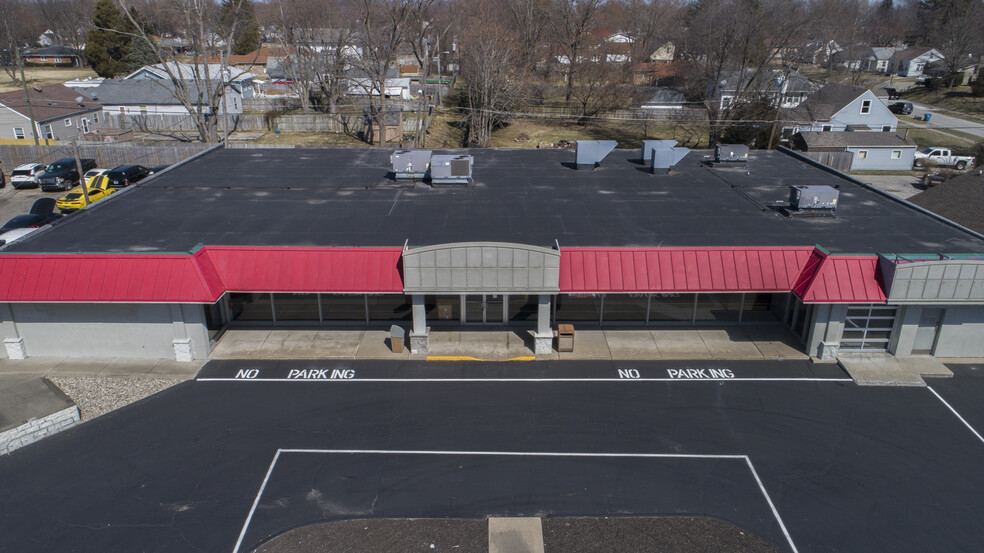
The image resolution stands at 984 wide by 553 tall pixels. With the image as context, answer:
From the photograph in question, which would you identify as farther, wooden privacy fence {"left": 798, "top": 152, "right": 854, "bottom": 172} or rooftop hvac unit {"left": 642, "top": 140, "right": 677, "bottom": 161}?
wooden privacy fence {"left": 798, "top": 152, "right": 854, "bottom": 172}

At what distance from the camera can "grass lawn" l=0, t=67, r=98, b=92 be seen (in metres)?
87.1

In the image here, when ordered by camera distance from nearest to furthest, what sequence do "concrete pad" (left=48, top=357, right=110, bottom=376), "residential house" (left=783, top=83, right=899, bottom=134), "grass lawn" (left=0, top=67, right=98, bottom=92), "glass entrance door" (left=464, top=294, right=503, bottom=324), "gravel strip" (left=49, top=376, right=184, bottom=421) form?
"gravel strip" (left=49, top=376, right=184, bottom=421)
"concrete pad" (left=48, top=357, right=110, bottom=376)
"glass entrance door" (left=464, top=294, right=503, bottom=324)
"residential house" (left=783, top=83, right=899, bottom=134)
"grass lawn" (left=0, top=67, right=98, bottom=92)

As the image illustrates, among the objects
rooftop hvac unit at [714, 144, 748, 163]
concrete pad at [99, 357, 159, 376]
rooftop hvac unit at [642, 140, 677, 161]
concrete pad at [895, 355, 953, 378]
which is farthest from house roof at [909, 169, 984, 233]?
concrete pad at [99, 357, 159, 376]

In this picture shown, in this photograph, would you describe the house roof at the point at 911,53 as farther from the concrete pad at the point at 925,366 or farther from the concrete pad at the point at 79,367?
the concrete pad at the point at 79,367

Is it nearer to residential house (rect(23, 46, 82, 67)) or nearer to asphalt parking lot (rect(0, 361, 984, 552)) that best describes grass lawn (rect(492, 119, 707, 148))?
asphalt parking lot (rect(0, 361, 984, 552))

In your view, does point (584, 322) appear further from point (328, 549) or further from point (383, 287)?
point (328, 549)

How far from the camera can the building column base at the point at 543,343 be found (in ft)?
77.6

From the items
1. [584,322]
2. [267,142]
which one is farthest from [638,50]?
[584,322]

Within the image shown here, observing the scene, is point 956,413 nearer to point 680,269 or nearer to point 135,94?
point 680,269

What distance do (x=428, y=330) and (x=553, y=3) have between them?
7370cm

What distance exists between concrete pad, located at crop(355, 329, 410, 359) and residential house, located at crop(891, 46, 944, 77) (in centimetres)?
11156

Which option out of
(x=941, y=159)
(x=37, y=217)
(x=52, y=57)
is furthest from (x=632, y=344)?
(x=52, y=57)

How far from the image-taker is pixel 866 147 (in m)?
57.1

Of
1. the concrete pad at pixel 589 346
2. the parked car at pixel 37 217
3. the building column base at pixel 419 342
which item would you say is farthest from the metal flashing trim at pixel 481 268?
the parked car at pixel 37 217
